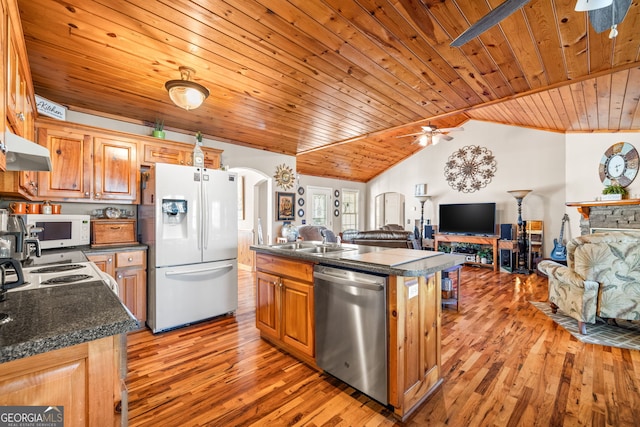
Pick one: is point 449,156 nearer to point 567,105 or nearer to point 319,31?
point 567,105

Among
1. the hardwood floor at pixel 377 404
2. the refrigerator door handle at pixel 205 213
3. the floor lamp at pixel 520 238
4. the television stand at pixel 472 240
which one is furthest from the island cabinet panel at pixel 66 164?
the floor lamp at pixel 520 238

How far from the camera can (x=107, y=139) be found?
3.02m

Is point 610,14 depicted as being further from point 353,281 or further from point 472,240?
point 472,240

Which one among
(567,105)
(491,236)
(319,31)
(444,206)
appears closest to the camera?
(319,31)

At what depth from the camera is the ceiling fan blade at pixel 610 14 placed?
1434mm

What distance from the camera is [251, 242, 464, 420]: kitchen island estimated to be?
1665mm

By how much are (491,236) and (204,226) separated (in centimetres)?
579

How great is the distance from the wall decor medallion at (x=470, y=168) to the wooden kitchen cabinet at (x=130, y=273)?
678 cm

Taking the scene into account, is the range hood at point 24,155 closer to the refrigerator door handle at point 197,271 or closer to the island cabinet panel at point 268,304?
the refrigerator door handle at point 197,271

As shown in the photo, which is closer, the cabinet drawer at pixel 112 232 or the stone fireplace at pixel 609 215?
the cabinet drawer at pixel 112 232

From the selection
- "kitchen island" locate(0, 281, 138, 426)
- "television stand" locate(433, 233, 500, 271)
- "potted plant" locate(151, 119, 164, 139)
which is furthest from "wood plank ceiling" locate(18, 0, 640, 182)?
"television stand" locate(433, 233, 500, 271)

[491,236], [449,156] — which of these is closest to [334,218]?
[449,156]

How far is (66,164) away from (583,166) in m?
7.80

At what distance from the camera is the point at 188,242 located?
3037mm
